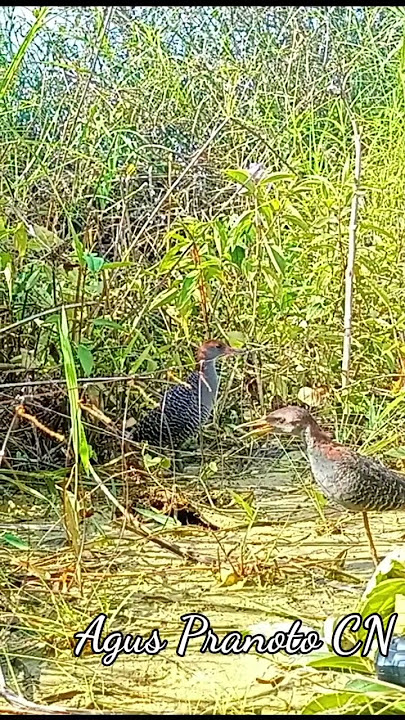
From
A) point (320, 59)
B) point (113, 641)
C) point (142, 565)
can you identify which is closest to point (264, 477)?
point (142, 565)

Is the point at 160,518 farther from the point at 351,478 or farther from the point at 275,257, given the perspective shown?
the point at 275,257

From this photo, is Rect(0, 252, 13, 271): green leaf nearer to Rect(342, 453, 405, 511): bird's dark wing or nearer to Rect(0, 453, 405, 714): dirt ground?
Rect(0, 453, 405, 714): dirt ground

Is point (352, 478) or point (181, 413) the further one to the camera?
point (181, 413)

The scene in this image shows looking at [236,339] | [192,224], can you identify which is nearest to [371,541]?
[236,339]

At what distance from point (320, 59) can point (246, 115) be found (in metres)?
0.18

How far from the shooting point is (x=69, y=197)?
1559mm

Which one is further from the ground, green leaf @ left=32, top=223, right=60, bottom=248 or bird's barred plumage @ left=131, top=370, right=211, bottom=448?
green leaf @ left=32, top=223, right=60, bottom=248

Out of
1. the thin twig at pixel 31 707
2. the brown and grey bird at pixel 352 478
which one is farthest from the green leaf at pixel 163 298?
the thin twig at pixel 31 707

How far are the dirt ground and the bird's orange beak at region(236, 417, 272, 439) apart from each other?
0.26ft

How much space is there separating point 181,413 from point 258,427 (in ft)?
0.36

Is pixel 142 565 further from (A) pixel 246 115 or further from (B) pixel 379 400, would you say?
(A) pixel 246 115

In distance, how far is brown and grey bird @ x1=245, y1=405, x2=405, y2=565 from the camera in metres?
1.01

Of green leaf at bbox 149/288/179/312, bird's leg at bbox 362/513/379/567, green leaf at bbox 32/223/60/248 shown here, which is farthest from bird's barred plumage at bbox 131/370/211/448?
bird's leg at bbox 362/513/379/567

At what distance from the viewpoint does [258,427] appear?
1324 millimetres
